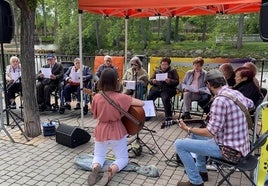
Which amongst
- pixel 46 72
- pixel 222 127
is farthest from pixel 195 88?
pixel 46 72

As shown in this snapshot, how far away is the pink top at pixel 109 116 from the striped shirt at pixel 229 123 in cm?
129

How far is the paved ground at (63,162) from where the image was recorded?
4.10 m

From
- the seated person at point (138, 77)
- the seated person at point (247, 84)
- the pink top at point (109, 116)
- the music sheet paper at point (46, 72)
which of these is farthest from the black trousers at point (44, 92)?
the seated person at point (247, 84)

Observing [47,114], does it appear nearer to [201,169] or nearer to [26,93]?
[26,93]

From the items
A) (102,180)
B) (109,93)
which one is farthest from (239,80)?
(102,180)

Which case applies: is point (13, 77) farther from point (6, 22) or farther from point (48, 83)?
point (6, 22)

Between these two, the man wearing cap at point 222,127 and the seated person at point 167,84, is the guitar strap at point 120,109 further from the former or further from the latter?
the seated person at point 167,84

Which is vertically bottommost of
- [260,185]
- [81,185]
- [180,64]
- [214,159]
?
[81,185]

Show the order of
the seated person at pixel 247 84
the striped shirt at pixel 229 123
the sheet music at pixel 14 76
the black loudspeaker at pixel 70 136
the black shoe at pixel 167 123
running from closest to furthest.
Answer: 1. the striped shirt at pixel 229 123
2. the seated person at pixel 247 84
3. the black loudspeaker at pixel 70 136
4. the black shoe at pixel 167 123
5. the sheet music at pixel 14 76

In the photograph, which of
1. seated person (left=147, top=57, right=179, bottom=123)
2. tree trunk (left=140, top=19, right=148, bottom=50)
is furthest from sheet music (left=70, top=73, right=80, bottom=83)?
tree trunk (left=140, top=19, right=148, bottom=50)

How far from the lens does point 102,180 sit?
155 inches

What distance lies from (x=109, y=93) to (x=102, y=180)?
114 centimetres

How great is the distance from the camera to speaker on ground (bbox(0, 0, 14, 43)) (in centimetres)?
552

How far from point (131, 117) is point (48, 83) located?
421 centimetres
